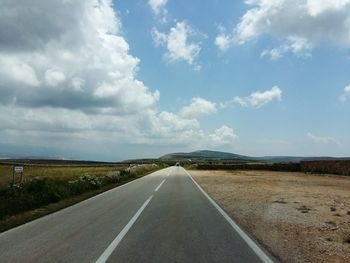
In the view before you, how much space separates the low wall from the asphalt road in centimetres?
4284

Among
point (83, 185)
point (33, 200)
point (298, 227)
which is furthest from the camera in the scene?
point (83, 185)

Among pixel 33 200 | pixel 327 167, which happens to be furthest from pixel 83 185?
pixel 327 167

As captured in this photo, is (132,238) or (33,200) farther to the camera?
(33,200)

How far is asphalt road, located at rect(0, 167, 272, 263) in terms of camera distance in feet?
23.5

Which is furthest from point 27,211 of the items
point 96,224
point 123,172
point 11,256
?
point 123,172

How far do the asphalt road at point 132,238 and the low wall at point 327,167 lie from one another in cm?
4284

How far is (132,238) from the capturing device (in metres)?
8.91

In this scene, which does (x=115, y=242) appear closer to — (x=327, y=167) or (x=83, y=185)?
(x=83, y=185)

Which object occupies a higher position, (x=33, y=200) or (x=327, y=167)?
(x=327, y=167)

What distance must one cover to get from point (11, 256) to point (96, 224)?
3.85m

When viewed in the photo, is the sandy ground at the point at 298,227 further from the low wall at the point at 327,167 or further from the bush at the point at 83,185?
the low wall at the point at 327,167

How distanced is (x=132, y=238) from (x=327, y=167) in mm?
54691

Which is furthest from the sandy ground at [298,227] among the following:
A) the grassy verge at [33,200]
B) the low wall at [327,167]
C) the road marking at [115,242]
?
the low wall at [327,167]

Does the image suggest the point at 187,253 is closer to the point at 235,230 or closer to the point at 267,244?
the point at 267,244
